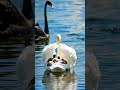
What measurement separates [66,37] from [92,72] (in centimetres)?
31

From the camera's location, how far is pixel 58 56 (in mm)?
2982

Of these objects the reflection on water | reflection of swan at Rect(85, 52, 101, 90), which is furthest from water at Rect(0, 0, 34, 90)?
reflection of swan at Rect(85, 52, 101, 90)

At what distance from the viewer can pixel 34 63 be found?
117 inches

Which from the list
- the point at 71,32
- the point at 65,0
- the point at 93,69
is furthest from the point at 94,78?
the point at 65,0

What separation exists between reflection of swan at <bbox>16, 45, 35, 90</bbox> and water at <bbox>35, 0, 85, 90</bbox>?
3 centimetres

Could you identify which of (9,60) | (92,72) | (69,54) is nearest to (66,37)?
(69,54)

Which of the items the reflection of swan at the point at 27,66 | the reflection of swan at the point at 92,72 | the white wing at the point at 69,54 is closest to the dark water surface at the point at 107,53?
the reflection of swan at the point at 92,72

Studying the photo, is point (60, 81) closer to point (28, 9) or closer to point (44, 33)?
point (44, 33)

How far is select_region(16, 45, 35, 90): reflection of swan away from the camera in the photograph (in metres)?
2.97

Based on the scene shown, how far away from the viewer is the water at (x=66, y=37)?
9.74 ft

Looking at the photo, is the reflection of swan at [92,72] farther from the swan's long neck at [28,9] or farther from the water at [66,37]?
the swan's long neck at [28,9]

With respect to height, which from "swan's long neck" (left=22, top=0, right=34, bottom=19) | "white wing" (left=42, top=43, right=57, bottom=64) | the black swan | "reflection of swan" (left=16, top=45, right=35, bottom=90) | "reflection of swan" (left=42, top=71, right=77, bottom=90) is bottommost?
"reflection of swan" (left=42, top=71, right=77, bottom=90)

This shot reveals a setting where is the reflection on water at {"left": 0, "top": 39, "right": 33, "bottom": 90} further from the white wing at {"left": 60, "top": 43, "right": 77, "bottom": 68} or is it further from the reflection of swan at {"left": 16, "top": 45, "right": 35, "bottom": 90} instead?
the white wing at {"left": 60, "top": 43, "right": 77, "bottom": 68}

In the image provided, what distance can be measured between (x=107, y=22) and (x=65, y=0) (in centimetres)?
34
